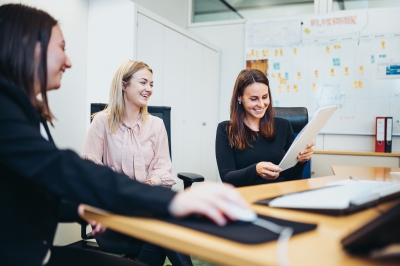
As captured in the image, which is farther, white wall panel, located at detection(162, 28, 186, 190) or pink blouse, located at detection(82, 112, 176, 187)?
white wall panel, located at detection(162, 28, 186, 190)

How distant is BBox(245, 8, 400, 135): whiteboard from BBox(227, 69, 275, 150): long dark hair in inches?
81.7

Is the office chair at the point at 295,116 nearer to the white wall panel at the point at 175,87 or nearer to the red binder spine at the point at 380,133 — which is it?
the white wall panel at the point at 175,87

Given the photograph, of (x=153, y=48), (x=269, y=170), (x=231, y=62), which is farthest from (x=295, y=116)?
(x=231, y=62)

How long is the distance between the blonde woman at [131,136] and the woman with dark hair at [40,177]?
981 mm

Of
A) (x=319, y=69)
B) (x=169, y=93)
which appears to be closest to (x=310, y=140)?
(x=169, y=93)

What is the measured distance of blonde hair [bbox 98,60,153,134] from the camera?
198 cm

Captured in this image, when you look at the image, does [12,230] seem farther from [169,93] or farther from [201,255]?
[169,93]

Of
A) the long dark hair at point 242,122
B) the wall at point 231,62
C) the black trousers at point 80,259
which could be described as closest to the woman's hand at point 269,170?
the long dark hair at point 242,122

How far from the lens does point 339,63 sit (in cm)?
386

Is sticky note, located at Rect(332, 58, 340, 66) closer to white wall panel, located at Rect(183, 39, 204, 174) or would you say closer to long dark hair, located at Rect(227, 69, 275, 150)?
white wall panel, located at Rect(183, 39, 204, 174)

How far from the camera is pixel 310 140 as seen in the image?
1.65 meters

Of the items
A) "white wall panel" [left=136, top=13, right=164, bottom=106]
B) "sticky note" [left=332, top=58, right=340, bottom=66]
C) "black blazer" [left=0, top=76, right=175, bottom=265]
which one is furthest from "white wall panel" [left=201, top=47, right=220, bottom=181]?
"black blazer" [left=0, top=76, right=175, bottom=265]

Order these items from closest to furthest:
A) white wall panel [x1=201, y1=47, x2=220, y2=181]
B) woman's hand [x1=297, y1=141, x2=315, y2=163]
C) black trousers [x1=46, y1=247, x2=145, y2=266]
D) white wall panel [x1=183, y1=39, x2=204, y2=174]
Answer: black trousers [x1=46, y1=247, x2=145, y2=266]
woman's hand [x1=297, y1=141, x2=315, y2=163]
white wall panel [x1=183, y1=39, x2=204, y2=174]
white wall panel [x1=201, y1=47, x2=220, y2=181]

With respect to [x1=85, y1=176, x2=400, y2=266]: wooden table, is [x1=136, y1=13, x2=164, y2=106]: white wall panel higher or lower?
higher
